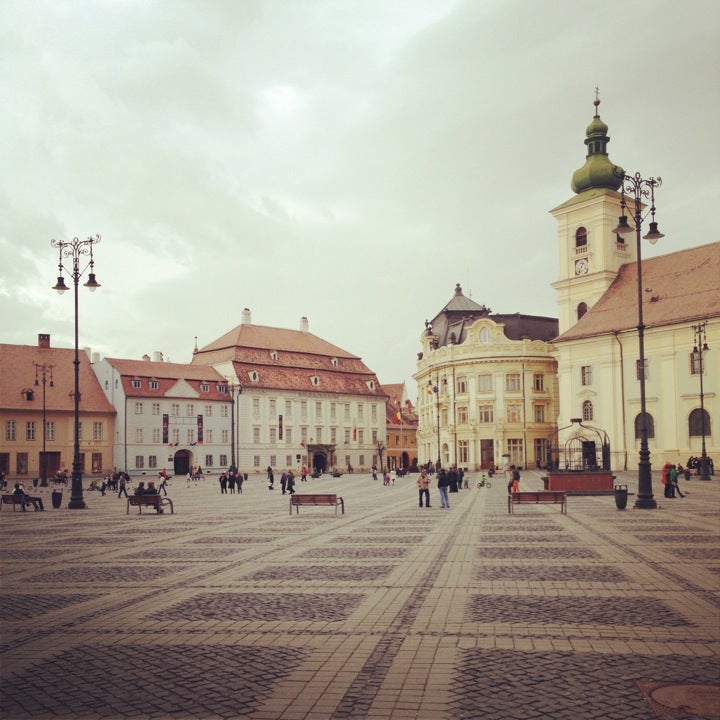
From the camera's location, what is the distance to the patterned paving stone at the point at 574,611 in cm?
1030

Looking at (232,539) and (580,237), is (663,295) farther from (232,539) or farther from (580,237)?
(232,539)

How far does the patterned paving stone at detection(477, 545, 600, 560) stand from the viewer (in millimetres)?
16234

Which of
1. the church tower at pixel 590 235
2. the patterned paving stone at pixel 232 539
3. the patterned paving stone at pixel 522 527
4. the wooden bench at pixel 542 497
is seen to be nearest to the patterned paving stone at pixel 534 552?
the patterned paving stone at pixel 522 527

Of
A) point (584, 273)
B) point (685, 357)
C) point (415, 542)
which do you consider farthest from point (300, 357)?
point (415, 542)

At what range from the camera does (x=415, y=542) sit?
63.5ft

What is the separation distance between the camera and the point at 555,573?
14133 millimetres

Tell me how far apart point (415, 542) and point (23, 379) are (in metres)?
64.9

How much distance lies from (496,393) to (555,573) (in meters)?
72.8

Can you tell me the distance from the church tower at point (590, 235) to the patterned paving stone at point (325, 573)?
212ft

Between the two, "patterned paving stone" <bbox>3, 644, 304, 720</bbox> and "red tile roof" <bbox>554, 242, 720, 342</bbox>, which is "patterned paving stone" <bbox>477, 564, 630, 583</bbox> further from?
"red tile roof" <bbox>554, 242, 720, 342</bbox>

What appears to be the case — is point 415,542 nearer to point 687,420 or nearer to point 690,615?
point 690,615

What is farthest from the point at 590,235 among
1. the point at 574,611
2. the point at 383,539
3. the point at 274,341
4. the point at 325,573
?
the point at 574,611

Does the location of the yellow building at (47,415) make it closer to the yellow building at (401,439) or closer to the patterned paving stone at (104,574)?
the yellow building at (401,439)

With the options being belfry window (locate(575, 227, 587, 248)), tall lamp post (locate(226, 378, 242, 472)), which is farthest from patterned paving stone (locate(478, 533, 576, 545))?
tall lamp post (locate(226, 378, 242, 472))
